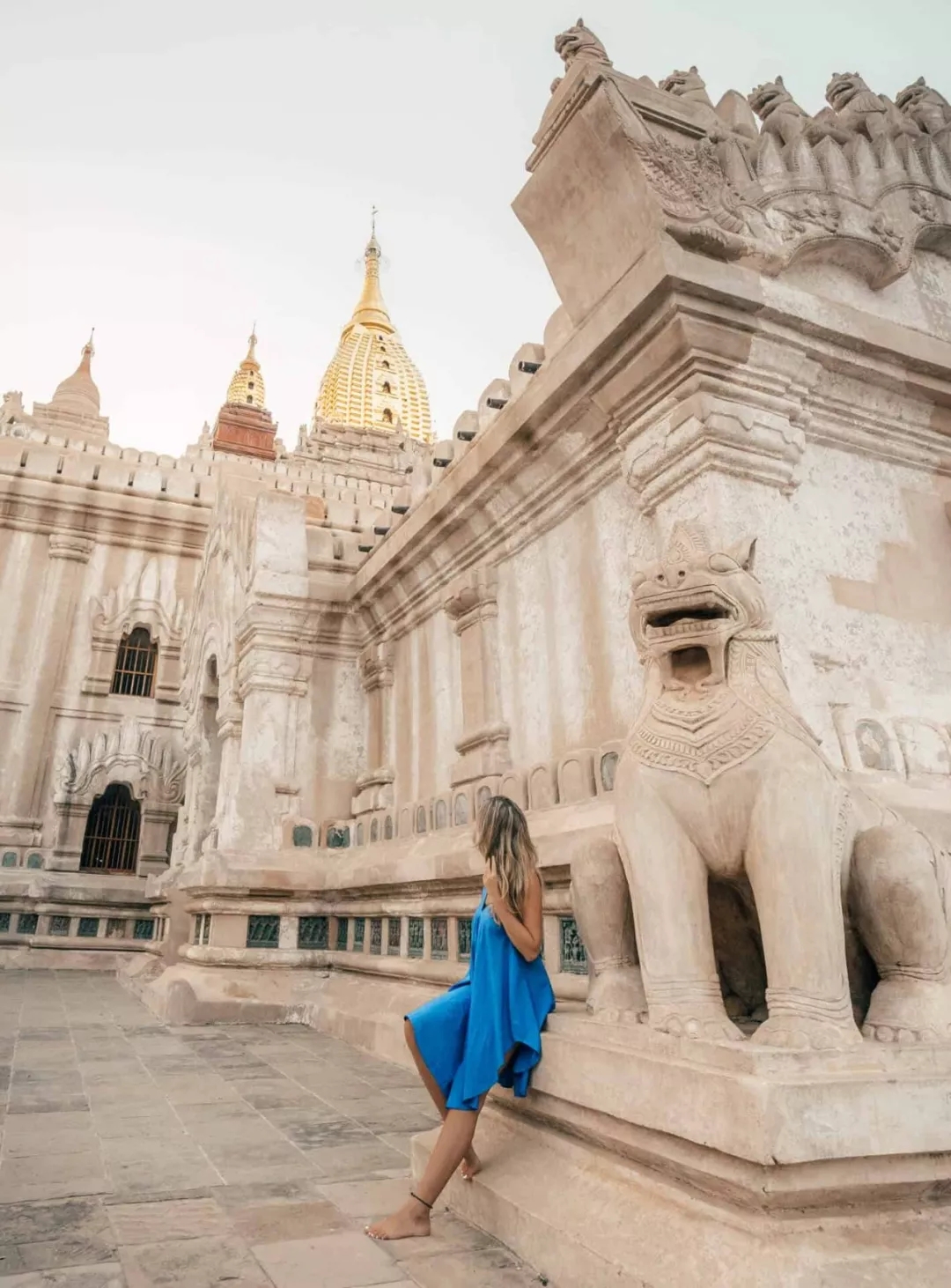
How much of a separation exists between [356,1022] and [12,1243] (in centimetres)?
398

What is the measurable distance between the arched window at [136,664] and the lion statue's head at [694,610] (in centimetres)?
1611

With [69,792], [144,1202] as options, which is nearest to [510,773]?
[144,1202]

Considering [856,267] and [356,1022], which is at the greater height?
[856,267]

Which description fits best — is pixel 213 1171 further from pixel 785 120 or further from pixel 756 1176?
pixel 785 120

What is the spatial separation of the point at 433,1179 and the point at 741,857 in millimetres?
1463

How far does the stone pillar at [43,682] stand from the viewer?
51.2 ft

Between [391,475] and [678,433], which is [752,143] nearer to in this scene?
[678,433]

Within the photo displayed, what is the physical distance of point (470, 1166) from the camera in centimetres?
311

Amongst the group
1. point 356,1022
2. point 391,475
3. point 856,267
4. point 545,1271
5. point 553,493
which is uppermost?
point 391,475

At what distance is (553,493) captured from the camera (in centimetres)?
579

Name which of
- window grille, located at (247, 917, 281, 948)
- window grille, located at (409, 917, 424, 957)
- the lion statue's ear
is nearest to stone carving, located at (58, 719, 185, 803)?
window grille, located at (247, 917, 281, 948)

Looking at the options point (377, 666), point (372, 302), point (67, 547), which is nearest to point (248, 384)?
point (372, 302)

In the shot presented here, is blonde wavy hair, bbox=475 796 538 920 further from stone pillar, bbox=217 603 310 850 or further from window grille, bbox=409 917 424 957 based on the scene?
stone pillar, bbox=217 603 310 850

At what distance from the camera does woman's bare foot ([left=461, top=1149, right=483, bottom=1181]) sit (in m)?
3.09
